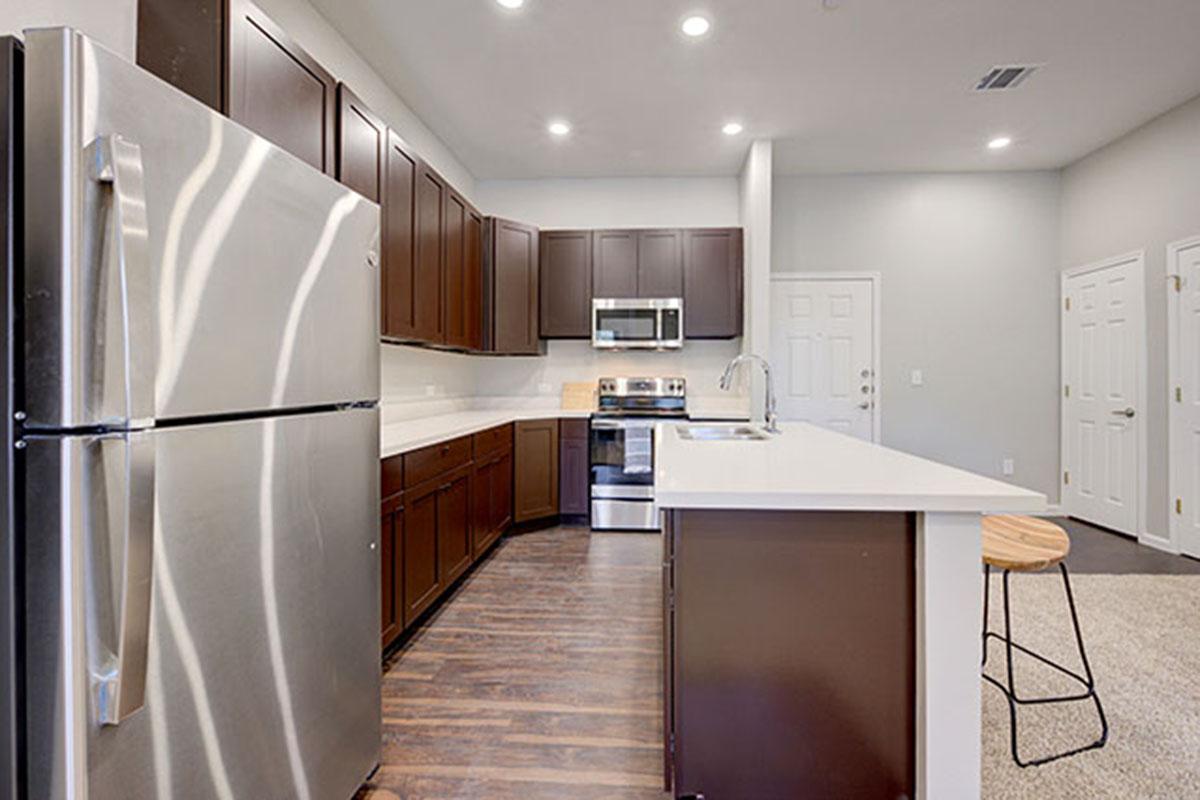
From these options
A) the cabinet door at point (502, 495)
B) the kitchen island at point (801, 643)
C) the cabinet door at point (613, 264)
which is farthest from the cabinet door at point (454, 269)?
the kitchen island at point (801, 643)

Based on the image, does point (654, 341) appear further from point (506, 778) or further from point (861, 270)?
point (506, 778)

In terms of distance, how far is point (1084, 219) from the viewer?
182 inches

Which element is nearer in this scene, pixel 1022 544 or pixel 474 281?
pixel 1022 544

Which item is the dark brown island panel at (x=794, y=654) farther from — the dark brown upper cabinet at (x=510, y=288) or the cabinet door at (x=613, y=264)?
the cabinet door at (x=613, y=264)

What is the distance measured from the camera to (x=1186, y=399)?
12.4 ft

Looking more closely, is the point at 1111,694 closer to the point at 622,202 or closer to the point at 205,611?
the point at 205,611

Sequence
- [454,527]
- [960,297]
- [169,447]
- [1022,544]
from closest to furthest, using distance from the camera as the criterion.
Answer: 1. [169,447]
2. [1022,544]
3. [454,527]
4. [960,297]

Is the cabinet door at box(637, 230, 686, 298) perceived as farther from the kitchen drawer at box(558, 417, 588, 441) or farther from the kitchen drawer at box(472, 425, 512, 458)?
the kitchen drawer at box(472, 425, 512, 458)

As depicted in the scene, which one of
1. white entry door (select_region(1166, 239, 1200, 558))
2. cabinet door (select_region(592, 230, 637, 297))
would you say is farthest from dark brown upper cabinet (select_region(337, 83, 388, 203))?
white entry door (select_region(1166, 239, 1200, 558))

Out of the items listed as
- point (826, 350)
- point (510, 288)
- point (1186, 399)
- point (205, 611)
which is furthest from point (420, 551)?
point (1186, 399)

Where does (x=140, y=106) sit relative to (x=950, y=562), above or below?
above

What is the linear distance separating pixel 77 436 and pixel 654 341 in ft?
13.6

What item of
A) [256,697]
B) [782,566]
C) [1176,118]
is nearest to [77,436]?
[256,697]

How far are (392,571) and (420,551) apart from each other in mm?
275
